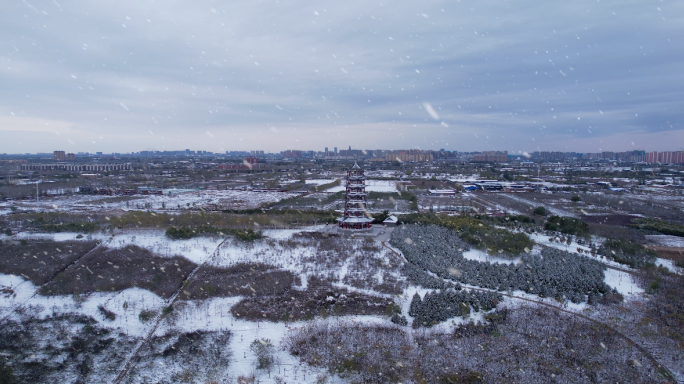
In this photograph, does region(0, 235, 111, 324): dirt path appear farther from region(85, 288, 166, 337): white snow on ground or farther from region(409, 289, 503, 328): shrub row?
region(409, 289, 503, 328): shrub row

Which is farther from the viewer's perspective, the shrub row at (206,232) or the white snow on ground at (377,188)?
the white snow on ground at (377,188)

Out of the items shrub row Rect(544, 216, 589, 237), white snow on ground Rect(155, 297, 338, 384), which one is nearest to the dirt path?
white snow on ground Rect(155, 297, 338, 384)

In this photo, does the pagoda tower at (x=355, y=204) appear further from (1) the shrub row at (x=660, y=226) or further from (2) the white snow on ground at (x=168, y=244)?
(1) the shrub row at (x=660, y=226)

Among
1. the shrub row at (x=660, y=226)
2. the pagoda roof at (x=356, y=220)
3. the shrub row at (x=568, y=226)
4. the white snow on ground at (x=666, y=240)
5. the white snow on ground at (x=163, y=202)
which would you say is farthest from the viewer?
the white snow on ground at (x=163, y=202)

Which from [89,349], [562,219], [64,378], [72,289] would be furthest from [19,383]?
[562,219]

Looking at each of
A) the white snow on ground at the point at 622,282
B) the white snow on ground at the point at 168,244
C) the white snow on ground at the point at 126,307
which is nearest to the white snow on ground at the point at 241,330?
the white snow on ground at the point at 126,307

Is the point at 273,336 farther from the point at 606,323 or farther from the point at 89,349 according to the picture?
the point at 606,323
